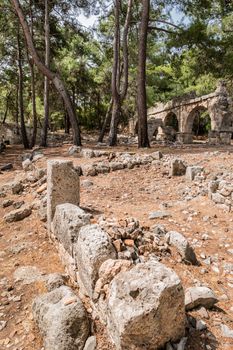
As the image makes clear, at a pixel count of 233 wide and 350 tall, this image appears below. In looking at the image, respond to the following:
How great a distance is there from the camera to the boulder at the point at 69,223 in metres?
3.06

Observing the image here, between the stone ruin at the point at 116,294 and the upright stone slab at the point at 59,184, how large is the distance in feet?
2.45

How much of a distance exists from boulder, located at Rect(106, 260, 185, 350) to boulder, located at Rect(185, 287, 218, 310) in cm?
44

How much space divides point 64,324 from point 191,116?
2403 centimetres

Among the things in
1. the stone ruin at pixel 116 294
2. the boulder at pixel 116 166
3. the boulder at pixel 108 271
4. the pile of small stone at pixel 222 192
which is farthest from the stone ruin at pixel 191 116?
the boulder at pixel 108 271

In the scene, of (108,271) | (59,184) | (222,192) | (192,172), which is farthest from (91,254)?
(192,172)

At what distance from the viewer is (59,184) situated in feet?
13.7

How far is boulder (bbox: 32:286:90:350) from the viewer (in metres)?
2.12

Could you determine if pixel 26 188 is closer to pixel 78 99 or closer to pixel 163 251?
pixel 163 251

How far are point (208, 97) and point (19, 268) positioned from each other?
66.8 ft

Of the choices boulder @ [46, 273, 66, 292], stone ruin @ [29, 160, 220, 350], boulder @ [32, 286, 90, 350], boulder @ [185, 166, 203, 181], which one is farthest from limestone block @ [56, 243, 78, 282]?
boulder @ [185, 166, 203, 181]

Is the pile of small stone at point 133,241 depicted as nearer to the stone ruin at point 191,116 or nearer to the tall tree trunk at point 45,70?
the tall tree trunk at point 45,70

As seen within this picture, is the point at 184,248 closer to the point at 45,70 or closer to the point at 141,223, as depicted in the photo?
the point at 141,223

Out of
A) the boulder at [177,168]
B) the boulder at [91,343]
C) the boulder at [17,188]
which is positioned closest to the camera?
the boulder at [91,343]

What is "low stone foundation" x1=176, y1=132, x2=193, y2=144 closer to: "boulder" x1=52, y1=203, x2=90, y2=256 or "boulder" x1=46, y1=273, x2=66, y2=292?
"boulder" x1=52, y1=203, x2=90, y2=256
